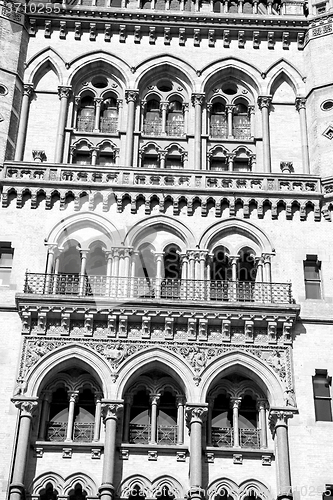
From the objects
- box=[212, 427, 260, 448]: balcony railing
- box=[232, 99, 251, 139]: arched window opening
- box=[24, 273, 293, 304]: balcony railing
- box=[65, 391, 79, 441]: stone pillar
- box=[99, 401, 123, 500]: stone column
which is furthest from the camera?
box=[232, 99, 251, 139]: arched window opening

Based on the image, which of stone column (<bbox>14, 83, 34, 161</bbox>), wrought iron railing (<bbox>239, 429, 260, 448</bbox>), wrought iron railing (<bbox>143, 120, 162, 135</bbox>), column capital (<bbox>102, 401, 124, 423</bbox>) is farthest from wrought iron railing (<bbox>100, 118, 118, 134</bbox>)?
wrought iron railing (<bbox>239, 429, 260, 448</bbox>)

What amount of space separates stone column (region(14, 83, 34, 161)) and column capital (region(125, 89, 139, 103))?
329 centimetres

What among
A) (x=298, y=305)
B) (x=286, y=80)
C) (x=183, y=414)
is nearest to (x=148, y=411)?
(x=183, y=414)

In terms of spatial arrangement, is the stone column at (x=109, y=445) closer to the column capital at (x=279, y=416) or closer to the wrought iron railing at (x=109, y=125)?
the column capital at (x=279, y=416)

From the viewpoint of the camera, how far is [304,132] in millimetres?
37188

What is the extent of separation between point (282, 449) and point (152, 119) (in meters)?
13.5

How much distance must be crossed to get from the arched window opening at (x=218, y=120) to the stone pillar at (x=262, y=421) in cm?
1059

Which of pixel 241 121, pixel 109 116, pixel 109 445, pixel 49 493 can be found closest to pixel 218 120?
pixel 241 121

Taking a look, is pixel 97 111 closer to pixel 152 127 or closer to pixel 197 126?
pixel 152 127

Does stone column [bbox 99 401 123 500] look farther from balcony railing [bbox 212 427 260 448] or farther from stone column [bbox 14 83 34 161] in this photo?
stone column [bbox 14 83 34 161]

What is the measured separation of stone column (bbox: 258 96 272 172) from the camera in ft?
120

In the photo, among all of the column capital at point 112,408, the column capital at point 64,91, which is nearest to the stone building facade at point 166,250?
the column capital at point 112,408

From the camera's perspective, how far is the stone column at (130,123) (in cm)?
3631

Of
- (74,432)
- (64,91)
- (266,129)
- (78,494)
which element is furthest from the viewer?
(64,91)
